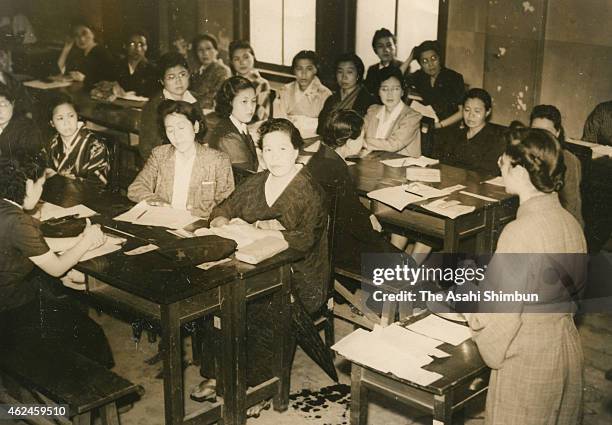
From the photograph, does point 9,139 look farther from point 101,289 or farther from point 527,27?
point 527,27

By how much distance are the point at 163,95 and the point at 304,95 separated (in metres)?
1.57

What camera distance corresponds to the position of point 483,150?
5.53 m

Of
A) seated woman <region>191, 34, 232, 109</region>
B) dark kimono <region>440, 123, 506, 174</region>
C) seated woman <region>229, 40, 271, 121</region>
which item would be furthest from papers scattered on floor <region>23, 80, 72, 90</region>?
dark kimono <region>440, 123, 506, 174</region>

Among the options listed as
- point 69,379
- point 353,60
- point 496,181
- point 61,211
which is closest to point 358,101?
point 353,60

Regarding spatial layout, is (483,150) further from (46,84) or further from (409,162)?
(46,84)

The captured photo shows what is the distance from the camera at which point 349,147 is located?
5184mm

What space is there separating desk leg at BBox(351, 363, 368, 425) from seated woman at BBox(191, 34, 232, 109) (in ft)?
17.8

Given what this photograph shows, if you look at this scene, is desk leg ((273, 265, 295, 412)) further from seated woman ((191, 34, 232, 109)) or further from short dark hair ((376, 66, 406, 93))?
seated woman ((191, 34, 232, 109))

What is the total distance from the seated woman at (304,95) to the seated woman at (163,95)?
46.0 inches

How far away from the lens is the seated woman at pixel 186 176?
4.64 m

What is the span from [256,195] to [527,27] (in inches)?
135

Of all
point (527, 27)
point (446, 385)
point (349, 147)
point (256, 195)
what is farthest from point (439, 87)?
point (446, 385)

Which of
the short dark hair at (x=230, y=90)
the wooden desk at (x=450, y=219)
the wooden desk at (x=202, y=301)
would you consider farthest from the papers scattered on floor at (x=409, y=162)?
the wooden desk at (x=202, y=301)

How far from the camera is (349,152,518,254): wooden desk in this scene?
4.53 metres
